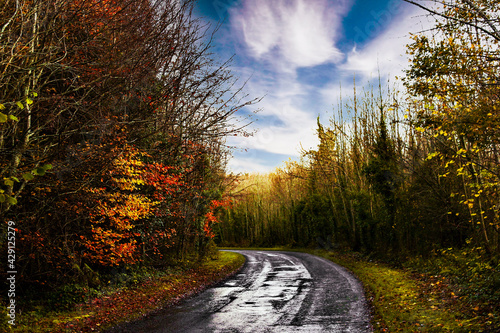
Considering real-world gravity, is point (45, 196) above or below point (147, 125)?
below

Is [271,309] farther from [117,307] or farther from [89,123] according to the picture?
[89,123]

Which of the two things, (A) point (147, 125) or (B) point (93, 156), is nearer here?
(B) point (93, 156)

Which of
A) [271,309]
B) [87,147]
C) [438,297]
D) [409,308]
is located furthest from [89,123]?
[438,297]

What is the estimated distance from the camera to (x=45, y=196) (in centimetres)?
874

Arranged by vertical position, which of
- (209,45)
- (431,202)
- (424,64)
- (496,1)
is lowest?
(431,202)

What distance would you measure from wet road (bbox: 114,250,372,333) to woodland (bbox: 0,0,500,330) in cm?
279

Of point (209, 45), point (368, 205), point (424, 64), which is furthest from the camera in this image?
point (368, 205)

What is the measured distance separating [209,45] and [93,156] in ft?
20.2

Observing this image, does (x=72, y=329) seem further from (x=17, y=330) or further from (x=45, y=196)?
(x=45, y=196)

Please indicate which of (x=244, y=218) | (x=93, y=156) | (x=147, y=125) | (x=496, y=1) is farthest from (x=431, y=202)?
(x=244, y=218)

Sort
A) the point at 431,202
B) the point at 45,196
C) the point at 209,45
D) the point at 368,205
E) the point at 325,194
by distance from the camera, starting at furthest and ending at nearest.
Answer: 1. the point at 325,194
2. the point at 368,205
3. the point at 431,202
4. the point at 209,45
5. the point at 45,196

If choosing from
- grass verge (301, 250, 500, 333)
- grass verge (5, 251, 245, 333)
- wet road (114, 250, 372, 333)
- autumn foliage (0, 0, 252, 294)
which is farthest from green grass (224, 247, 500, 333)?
autumn foliage (0, 0, 252, 294)

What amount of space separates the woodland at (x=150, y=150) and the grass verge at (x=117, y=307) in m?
0.62

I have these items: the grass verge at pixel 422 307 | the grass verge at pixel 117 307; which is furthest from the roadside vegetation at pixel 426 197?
the grass verge at pixel 117 307
